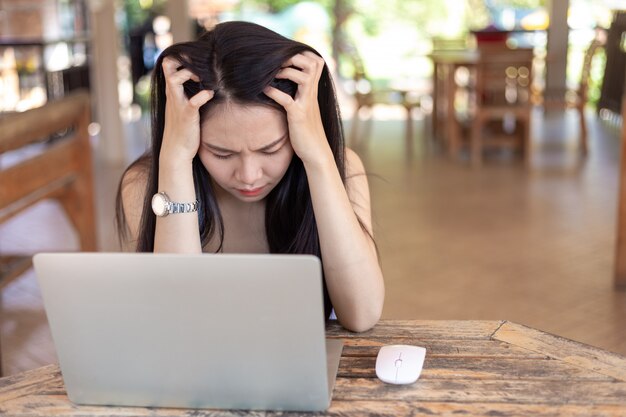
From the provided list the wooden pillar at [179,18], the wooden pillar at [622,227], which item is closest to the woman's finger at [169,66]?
the wooden pillar at [622,227]

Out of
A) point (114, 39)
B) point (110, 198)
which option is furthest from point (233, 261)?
point (114, 39)

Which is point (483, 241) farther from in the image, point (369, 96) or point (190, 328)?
point (190, 328)

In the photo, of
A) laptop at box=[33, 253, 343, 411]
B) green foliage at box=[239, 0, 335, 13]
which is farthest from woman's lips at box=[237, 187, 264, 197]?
green foliage at box=[239, 0, 335, 13]

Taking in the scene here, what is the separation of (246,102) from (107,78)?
5372mm

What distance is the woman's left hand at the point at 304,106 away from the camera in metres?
1.57

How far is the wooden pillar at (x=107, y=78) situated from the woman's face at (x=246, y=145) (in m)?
5.22

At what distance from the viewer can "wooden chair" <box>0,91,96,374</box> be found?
3.25m

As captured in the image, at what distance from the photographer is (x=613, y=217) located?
5.08m

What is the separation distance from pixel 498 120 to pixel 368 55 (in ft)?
7.31

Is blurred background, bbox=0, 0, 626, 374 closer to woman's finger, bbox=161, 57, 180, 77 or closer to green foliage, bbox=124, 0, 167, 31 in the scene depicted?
green foliage, bbox=124, 0, 167, 31

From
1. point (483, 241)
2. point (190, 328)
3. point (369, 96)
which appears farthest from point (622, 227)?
point (369, 96)

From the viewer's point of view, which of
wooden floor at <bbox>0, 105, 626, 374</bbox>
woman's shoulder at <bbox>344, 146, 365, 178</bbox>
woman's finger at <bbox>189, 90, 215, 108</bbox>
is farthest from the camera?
wooden floor at <bbox>0, 105, 626, 374</bbox>

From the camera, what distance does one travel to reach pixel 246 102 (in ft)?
5.25

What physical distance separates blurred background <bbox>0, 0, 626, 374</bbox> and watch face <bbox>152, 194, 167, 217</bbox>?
4.99 ft
